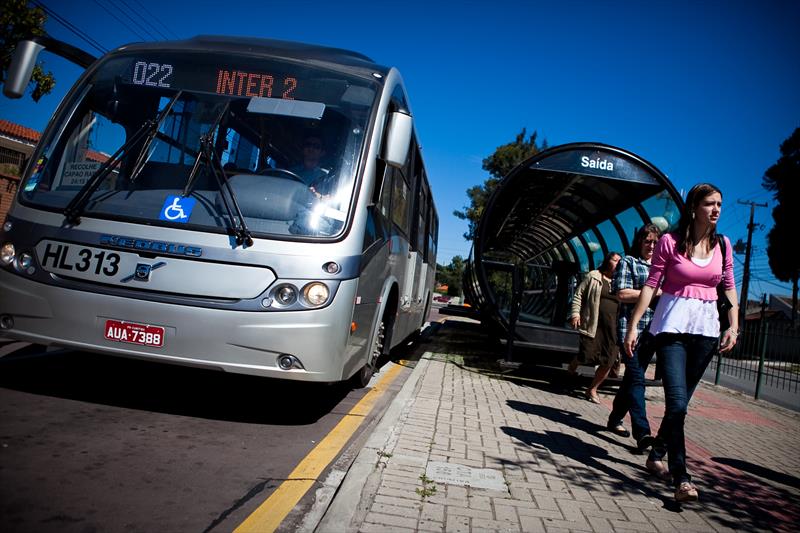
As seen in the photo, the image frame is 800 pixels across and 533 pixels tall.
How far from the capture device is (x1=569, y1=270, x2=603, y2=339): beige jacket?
7.21 m

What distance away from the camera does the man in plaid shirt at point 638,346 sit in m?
4.62

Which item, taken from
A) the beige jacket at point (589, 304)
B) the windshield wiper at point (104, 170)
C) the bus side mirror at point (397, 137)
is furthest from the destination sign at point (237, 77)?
the beige jacket at point (589, 304)

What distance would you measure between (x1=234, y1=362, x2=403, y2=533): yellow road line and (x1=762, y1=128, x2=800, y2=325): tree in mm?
37495

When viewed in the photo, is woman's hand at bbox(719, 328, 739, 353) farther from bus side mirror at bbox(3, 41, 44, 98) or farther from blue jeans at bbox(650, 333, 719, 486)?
bus side mirror at bbox(3, 41, 44, 98)

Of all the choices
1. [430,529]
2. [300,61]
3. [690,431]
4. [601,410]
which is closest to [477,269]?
[601,410]

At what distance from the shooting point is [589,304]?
7.27m

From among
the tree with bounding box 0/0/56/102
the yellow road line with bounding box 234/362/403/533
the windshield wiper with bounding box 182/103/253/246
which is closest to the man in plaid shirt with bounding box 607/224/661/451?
the yellow road line with bounding box 234/362/403/533

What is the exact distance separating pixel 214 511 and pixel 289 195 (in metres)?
2.32

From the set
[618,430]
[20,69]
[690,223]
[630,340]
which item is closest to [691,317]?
[630,340]

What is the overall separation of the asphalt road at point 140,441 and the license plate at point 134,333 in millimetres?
593

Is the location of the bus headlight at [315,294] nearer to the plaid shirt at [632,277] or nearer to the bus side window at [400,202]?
the bus side window at [400,202]

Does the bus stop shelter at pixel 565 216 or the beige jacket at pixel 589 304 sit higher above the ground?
the bus stop shelter at pixel 565 216

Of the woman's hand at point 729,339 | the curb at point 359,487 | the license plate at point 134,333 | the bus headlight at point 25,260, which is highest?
the woman's hand at point 729,339

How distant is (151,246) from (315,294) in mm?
1229
